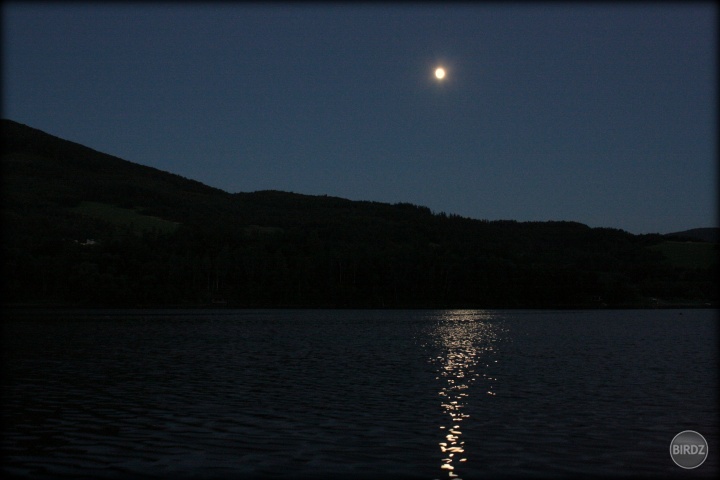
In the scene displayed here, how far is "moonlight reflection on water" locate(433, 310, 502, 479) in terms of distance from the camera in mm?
26659

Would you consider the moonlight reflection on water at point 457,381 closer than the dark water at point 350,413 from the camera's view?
No

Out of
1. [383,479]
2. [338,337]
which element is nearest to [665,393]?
[383,479]

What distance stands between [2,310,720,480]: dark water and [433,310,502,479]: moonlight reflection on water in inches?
5.5

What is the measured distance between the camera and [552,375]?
51.9 metres

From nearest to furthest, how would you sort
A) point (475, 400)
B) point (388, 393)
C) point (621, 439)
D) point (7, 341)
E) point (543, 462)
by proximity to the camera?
point (543, 462) → point (621, 439) → point (475, 400) → point (388, 393) → point (7, 341)

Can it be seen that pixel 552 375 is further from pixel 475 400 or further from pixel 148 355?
pixel 148 355

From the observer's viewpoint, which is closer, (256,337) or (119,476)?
(119,476)

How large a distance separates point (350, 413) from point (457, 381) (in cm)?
1447

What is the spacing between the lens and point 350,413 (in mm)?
35094

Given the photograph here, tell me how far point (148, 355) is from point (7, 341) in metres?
24.8

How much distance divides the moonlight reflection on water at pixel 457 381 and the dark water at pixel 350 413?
141 mm

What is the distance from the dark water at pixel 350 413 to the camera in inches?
985

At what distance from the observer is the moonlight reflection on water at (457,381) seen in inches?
1050

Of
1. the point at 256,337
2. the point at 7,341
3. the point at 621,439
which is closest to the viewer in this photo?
the point at 621,439
